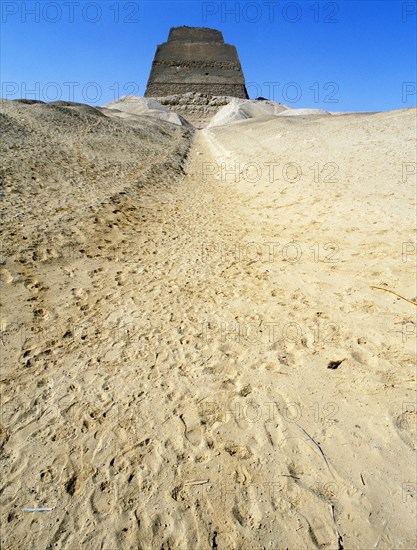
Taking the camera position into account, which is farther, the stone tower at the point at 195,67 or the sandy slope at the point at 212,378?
the stone tower at the point at 195,67

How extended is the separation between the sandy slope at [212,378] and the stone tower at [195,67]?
48.7 metres

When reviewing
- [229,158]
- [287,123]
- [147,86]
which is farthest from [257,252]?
[147,86]

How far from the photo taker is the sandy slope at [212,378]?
2.28m

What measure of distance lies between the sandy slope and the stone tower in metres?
48.7

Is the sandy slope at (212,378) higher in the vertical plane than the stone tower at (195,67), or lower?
lower

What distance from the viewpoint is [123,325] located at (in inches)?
170

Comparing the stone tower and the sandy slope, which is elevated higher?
the stone tower

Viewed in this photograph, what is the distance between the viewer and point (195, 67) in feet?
167

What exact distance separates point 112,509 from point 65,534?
0.98ft

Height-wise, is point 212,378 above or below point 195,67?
below

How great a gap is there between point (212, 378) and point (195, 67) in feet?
187

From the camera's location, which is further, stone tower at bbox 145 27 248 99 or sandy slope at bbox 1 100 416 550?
stone tower at bbox 145 27 248 99

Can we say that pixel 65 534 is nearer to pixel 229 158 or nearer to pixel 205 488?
pixel 205 488

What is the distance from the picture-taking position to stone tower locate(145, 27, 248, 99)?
49.7 meters
